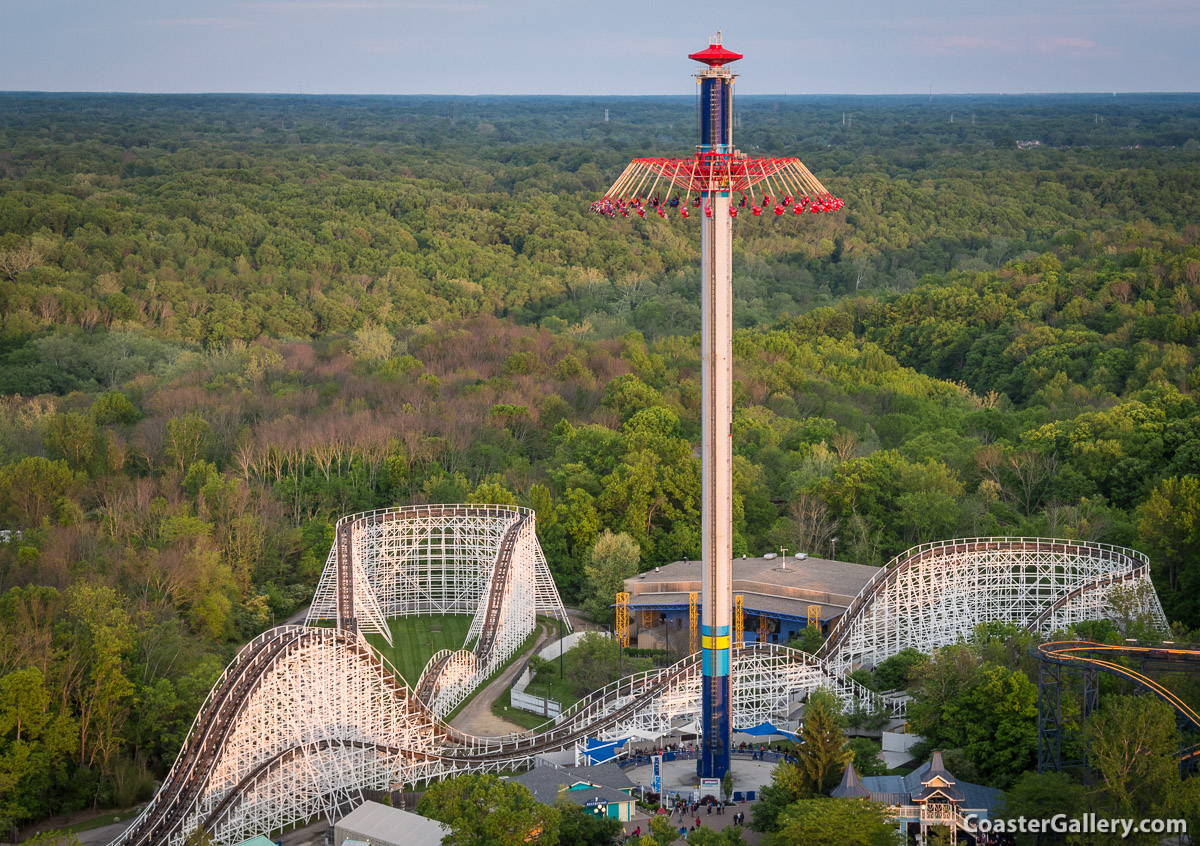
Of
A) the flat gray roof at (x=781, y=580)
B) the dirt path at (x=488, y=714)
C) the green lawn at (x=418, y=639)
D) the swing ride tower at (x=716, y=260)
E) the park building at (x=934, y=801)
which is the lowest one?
the green lawn at (x=418, y=639)

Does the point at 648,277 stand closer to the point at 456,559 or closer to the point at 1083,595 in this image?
the point at 456,559

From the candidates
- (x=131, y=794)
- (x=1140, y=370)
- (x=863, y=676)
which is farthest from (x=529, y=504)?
(x=1140, y=370)

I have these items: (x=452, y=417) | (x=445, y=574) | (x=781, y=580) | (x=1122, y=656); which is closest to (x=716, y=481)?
(x=1122, y=656)

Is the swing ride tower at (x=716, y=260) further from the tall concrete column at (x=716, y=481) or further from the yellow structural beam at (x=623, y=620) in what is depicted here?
the yellow structural beam at (x=623, y=620)

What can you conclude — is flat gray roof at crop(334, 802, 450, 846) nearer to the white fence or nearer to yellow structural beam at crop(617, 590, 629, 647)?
the white fence

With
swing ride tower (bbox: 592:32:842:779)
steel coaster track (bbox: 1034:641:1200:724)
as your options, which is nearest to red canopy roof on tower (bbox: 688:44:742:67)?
swing ride tower (bbox: 592:32:842:779)

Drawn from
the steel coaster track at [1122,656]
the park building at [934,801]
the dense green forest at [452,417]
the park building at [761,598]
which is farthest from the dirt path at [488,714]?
the steel coaster track at [1122,656]
